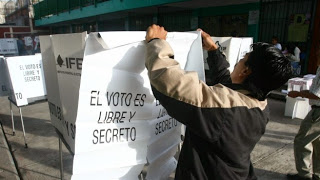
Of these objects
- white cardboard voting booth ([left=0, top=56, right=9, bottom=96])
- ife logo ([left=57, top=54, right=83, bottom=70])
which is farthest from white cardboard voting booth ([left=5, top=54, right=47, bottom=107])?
ife logo ([left=57, top=54, right=83, bottom=70])

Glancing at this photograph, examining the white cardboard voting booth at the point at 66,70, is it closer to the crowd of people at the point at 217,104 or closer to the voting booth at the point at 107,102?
the voting booth at the point at 107,102

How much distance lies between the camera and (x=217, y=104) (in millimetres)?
1204

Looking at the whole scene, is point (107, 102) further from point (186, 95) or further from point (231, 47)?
point (231, 47)

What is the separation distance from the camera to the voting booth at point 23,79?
4074mm

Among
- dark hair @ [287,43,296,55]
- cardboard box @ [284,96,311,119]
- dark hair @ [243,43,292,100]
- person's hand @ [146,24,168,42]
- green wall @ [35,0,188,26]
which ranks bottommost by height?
cardboard box @ [284,96,311,119]

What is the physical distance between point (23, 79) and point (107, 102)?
3355 mm

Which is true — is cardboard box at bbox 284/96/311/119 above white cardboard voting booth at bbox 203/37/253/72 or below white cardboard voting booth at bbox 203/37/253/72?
below

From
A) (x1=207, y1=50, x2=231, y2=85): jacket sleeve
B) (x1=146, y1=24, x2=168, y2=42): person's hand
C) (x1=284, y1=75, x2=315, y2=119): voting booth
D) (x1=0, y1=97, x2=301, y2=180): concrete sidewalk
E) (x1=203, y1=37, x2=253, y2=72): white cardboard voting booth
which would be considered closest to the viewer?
Result: (x1=146, y1=24, x2=168, y2=42): person's hand

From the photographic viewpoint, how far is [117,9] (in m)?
11.9

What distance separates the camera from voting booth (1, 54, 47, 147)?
13.4 ft

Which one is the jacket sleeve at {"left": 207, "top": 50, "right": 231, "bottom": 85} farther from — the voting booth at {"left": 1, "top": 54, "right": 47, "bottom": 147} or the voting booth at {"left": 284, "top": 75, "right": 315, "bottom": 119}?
the voting booth at {"left": 284, "top": 75, "right": 315, "bottom": 119}

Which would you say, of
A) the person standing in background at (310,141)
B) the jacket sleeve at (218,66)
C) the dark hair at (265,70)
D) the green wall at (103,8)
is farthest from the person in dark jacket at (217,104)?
the green wall at (103,8)

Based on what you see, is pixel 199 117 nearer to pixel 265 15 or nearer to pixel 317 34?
pixel 317 34

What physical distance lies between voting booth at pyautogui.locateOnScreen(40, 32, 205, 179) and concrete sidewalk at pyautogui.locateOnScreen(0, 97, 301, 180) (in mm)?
1819
